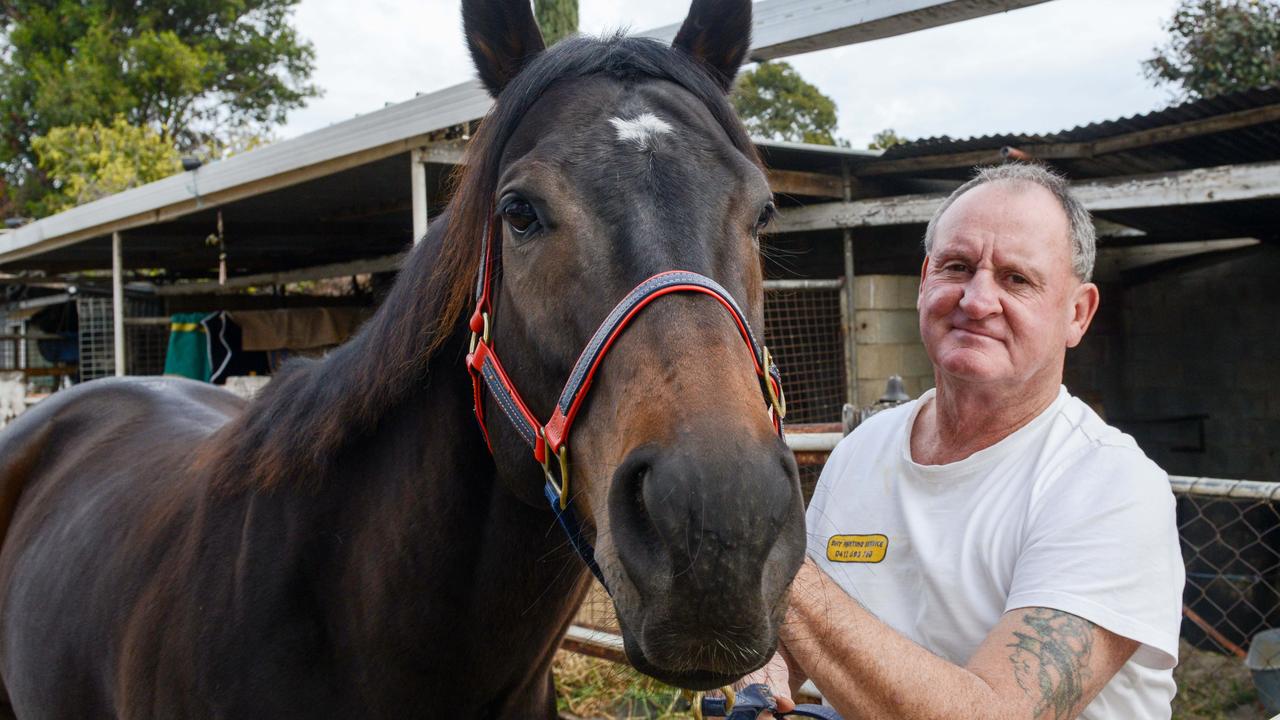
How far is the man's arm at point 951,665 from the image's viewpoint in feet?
4.38

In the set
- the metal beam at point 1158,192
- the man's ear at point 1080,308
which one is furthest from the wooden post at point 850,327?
the man's ear at point 1080,308

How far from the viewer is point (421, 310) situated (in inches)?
72.0

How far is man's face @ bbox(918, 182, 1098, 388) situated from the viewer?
165cm

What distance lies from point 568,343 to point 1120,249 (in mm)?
9001

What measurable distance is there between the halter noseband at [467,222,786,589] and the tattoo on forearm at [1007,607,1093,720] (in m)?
0.51

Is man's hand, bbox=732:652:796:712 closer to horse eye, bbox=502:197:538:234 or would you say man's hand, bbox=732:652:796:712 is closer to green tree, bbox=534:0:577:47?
horse eye, bbox=502:197:538:234

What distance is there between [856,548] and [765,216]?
72 centimetres

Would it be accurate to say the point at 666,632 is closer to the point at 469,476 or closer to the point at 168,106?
the point at 469,476

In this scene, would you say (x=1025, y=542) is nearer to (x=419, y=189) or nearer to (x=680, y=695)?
(x=680, y=695)

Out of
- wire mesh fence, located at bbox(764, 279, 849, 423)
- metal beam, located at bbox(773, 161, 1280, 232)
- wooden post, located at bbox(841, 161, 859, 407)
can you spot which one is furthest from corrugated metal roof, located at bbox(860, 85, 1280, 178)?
wire mesh fence, located at bbox(764, 279, 849, 423)

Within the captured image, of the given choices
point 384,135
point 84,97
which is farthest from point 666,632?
point 84,97

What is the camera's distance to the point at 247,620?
1850 millimetres

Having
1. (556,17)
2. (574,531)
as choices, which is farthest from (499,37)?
(556,17)

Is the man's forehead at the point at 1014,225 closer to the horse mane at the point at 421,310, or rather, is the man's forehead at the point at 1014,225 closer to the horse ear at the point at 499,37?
the horse mane at the point at 421,310
